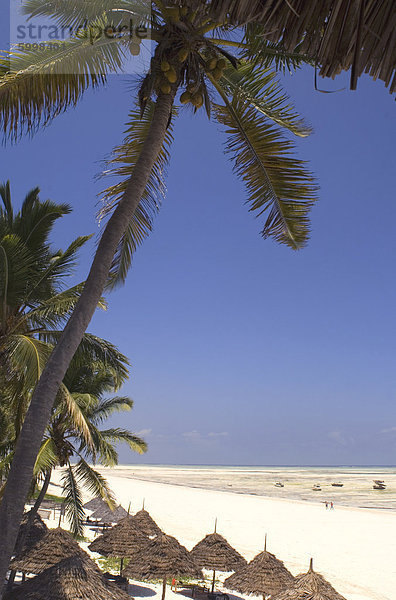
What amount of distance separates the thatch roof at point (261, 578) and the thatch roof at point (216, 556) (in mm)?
661

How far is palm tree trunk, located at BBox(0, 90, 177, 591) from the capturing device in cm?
→ 361

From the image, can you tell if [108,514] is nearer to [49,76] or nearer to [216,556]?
[216,556]

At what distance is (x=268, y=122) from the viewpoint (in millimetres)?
5922

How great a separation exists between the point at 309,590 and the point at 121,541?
21.2 feet

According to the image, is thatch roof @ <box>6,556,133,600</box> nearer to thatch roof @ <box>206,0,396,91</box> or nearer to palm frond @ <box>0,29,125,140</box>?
palm frond @ <box>0,29,125,140</box>

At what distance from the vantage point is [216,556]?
1168cm

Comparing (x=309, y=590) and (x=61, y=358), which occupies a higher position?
(x=61, y=358)

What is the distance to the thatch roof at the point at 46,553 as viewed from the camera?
9.99 meters

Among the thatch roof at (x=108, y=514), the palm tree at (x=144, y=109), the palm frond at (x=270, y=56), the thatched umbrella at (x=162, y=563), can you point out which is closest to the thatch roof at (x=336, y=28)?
the palm tree at (x=144, y=109)

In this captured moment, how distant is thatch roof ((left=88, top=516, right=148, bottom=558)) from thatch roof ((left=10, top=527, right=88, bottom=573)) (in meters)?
2.38

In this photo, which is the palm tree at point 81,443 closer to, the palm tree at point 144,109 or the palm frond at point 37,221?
the palm frond at point 37,221

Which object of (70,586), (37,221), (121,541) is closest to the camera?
(70,586)

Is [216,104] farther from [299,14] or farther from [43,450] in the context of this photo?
[43,450]

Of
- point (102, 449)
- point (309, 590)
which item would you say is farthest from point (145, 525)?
point (309, 590)
